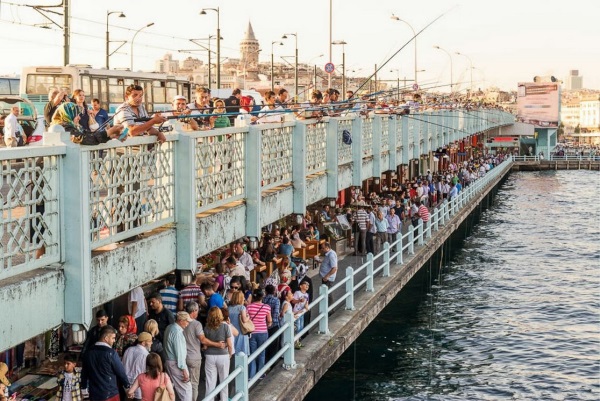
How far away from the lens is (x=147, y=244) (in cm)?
989

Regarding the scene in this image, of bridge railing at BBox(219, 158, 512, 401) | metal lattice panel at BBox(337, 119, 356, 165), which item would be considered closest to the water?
bridge railing at BBox(219, 158, 512, 401)

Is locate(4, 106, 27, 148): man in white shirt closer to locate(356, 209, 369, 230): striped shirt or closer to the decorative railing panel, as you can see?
the decorative railing panel

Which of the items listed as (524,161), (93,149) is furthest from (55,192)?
(524,161)

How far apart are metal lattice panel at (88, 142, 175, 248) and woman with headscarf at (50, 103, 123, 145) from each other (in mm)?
177

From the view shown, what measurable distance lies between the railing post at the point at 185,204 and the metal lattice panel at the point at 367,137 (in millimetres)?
12243

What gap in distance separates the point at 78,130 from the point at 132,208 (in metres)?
1.01

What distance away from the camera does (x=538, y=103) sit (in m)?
116

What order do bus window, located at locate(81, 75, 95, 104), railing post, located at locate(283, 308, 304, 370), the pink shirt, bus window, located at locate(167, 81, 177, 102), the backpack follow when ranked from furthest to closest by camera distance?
bus window, located at locate(167, 81, 177, 102)
bus window, located at locate(81, 75, 95, 104)
the backpack
railing post, located at locate(283, 308, 304, 370)
the pink shirt

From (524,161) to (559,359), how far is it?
261 ft

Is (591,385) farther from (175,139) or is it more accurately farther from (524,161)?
(524,161)

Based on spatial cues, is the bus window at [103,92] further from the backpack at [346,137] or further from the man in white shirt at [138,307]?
the man in white shirt at [138,307]

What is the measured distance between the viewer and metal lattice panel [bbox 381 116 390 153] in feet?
85.3

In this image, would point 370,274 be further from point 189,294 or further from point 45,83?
point 45,83

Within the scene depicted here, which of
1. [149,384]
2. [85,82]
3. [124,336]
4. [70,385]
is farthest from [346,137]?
[149,384]
